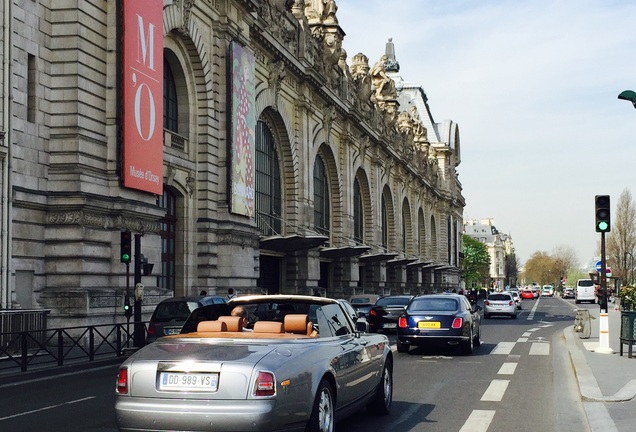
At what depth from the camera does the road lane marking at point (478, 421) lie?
10023mm

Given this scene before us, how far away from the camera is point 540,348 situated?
23484mm

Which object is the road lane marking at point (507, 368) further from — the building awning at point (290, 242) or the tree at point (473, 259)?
the tree at point (473, 259)

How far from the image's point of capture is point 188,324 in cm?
938

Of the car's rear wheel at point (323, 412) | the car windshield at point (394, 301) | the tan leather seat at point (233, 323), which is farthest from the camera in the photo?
the car windshield at point (394, 301)

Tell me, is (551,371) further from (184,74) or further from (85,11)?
(184,74)

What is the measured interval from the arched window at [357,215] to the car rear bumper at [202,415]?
58.3 m

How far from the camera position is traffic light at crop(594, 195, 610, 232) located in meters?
19.6

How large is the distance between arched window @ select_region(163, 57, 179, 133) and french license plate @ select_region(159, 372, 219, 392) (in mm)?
26079

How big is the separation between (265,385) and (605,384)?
322 inches

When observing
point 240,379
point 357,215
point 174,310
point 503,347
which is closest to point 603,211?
point 503,347

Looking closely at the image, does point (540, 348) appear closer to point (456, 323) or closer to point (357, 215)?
point (456, 323)

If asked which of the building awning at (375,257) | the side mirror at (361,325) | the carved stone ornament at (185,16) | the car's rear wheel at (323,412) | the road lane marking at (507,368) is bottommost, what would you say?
the road lane marking at (507,368)

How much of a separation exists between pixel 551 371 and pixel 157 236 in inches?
617

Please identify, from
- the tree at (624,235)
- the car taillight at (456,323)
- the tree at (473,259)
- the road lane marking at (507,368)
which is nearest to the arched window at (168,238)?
the car taillight at (456,323)
